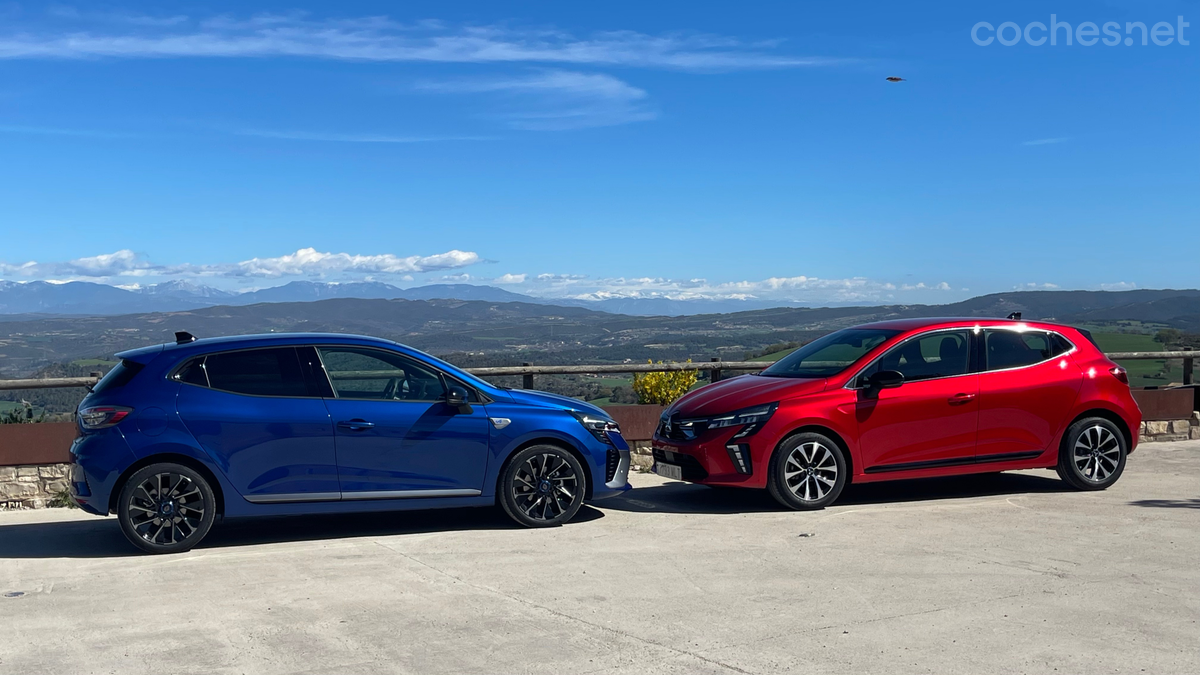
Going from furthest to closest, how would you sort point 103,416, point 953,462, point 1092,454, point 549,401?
point 1092,454
point 953,462
point 549,401
point 103,416

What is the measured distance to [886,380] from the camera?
915 centimetres

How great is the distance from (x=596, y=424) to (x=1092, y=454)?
481cm

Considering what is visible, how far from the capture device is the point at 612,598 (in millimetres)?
6207

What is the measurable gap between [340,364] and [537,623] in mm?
3270

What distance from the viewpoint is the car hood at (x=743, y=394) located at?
29.9 ft

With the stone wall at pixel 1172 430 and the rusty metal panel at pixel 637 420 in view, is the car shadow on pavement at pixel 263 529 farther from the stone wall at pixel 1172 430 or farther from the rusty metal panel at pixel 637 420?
the stone wall at pixel 1172 430

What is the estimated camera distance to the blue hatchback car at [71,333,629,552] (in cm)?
758

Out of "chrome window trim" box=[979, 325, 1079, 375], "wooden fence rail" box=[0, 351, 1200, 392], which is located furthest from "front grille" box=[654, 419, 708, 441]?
"chrome window trim" box=[979, 325, 1079, 375]

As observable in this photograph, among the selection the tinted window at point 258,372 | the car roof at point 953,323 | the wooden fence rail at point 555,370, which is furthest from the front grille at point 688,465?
the tinted window at point 258,372

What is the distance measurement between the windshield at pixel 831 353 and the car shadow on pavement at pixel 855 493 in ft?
3.92

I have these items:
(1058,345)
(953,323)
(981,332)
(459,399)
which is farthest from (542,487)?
(1058,345)

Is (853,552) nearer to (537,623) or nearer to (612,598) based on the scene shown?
(612,598)

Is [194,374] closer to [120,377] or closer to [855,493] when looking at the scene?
[120,377]

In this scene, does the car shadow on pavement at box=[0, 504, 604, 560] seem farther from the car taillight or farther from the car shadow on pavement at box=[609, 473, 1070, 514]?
the car taillight
